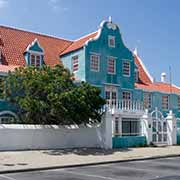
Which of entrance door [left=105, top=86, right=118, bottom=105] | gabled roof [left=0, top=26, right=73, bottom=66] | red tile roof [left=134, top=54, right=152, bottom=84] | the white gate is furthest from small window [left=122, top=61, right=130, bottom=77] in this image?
gabled roof [left=0, top=26, right=73, bottom=66]

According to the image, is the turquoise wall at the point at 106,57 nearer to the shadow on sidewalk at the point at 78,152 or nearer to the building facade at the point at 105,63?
the building facade at the point at 105,63

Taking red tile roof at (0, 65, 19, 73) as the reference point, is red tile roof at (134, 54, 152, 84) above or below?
above

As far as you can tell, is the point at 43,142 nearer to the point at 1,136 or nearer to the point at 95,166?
the point at 1,136

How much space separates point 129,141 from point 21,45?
41.8 ft

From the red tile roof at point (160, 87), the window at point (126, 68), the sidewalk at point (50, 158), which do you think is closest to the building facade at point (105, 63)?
the window at point (126, 68)

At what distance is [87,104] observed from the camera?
24.0m

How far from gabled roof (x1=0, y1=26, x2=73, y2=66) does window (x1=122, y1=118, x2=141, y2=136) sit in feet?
28.6

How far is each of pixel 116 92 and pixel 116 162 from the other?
604 inches

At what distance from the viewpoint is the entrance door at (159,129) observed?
30.8 meters

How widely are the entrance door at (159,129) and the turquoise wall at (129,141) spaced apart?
4.83 ft

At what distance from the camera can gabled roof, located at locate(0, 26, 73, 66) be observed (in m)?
31.5

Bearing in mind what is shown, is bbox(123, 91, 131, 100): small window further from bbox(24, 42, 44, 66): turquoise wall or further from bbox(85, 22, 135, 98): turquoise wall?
bbox(24, 42, 44, 66): turquoise wall

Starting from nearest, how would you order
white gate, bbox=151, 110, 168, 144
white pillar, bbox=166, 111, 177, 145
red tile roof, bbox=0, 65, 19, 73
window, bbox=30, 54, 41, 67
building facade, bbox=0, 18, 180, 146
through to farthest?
red tile roof, bbox=0, 65, 19, 73 < building facade, bbox=0, 18, 180, 146 < white gate, bbox=151, 110, 168, 144 < white pillar, bbox=166, 111, 177, 145 < window, bbox=30, 54, 41, 67

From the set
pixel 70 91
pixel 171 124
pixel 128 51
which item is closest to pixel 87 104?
pixel 70 91
